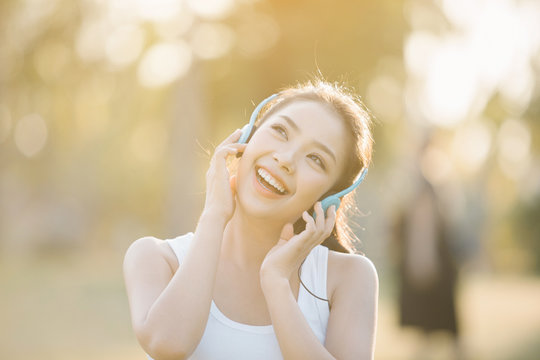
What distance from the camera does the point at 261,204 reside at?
9.48 feet

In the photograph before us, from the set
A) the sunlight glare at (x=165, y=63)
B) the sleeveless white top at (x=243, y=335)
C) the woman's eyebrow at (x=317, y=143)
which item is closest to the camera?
the sleeveless white top at (x=243, y=335)

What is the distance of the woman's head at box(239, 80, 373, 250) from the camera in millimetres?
2912

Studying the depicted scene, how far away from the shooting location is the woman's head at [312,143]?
291cm

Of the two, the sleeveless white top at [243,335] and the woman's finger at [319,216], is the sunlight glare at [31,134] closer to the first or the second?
the woman's finger at [319,216]

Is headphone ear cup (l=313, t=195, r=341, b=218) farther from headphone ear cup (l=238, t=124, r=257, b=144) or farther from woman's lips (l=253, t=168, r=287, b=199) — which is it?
headphone ear cup (l=238, t=124, r=257, b=144)

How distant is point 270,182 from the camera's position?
2889mm

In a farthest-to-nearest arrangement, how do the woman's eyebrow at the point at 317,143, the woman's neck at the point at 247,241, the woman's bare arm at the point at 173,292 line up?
1. the woman's neck at the point at 247,241
2. the woman's eyebrow at the point at 317,143
3. the woman's bare arm at the point at 173,292

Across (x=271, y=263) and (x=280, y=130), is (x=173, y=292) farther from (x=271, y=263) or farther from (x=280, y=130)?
(x=280, y=130)

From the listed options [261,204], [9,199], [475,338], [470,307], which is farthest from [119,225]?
[261,204]

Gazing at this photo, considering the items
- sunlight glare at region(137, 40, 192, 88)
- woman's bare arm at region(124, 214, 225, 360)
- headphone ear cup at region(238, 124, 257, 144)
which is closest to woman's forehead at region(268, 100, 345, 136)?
headphone ear cup at region(238, 124, 257, 144)

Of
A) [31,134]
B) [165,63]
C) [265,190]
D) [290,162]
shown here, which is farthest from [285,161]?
[31,134]

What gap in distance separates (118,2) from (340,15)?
21.0 ft

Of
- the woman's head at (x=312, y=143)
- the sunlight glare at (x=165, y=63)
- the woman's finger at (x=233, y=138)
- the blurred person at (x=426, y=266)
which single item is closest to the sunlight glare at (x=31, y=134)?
the sunlight glare at (x=165, y=63)

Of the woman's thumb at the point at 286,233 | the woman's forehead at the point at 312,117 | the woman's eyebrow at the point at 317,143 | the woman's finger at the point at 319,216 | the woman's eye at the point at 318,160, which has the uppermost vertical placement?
the woman's forehead at the point at 312,117
